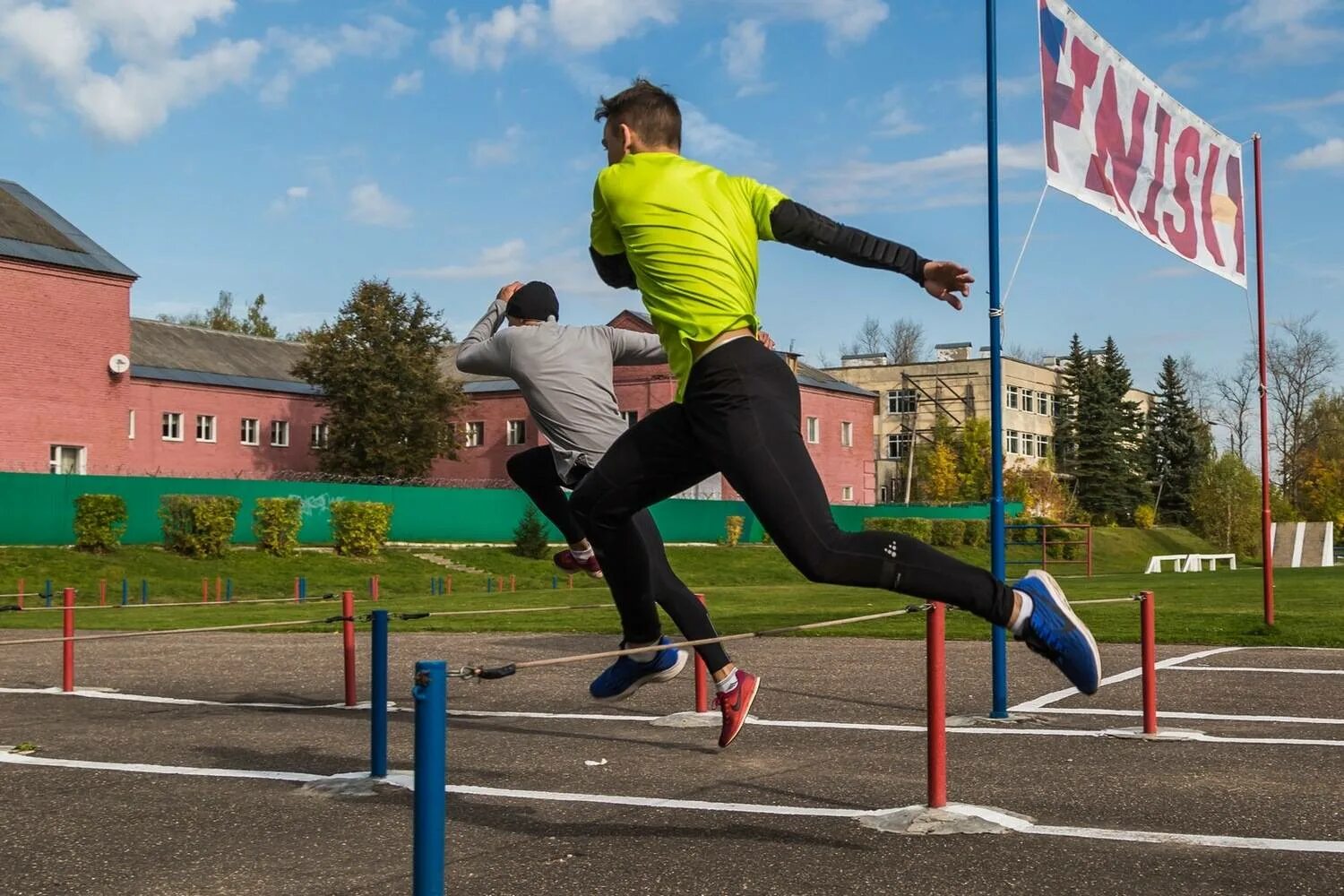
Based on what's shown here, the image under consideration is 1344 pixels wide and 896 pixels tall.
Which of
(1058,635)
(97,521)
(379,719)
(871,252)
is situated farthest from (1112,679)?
(97,521)

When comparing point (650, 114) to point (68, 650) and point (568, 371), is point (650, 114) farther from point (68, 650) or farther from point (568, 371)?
point (68, 650)

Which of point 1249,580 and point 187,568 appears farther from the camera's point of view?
point 187,568

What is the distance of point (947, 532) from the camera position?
59219mm

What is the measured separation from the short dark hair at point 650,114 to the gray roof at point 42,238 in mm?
48655

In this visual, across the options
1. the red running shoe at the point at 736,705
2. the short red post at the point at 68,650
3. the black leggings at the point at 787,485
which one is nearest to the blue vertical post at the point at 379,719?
the red running shoe at the point at 736,705

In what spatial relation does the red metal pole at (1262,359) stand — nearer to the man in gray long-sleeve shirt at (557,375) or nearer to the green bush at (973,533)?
the man in gray long-sleeve shirt at (557,375)

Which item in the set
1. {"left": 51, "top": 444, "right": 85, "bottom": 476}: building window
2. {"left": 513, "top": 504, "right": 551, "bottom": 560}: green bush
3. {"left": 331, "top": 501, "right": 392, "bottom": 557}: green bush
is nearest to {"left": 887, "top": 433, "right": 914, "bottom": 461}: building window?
{"left": 513, "top": 504, "right": 551, "bottom": 560}: green bush

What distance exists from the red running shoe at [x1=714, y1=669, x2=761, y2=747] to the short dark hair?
2310 mm

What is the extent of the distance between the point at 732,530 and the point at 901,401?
1798 inches

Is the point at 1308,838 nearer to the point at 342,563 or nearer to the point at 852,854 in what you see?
the point at 852,854

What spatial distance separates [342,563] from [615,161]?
121 ft

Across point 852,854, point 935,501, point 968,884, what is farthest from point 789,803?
point 935,501

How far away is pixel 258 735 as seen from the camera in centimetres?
822

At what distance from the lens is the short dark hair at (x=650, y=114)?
535 centimetres
